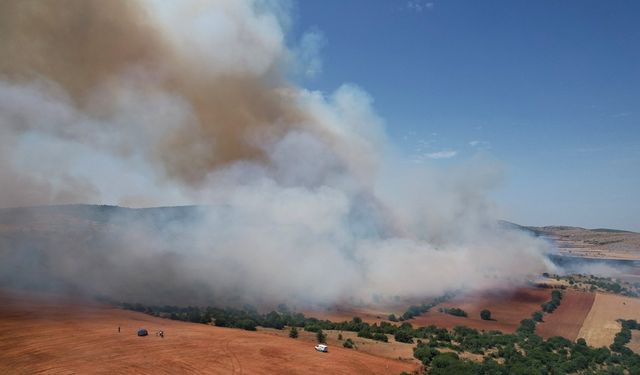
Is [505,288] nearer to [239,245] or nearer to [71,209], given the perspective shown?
[239,245]

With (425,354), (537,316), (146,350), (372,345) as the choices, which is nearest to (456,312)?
(537,316)

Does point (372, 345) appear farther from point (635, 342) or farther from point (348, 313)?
point (635, 342)

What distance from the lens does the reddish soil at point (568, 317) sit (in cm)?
4278

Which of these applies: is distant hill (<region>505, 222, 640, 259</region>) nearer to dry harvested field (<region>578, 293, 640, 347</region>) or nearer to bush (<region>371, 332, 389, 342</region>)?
dry harvested field (<region>578, 293, 640, 347</region>)

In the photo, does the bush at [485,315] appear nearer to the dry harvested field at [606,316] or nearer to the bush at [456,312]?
the bush at [456,312]

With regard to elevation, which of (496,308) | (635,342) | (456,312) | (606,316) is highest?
(496,308)

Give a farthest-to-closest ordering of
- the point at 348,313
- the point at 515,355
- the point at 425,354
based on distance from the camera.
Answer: the point at 348,313 < the point at 515,355 < the point at 425,354

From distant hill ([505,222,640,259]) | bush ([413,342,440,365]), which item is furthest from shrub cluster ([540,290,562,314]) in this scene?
distant hill ([505,222,640,259])

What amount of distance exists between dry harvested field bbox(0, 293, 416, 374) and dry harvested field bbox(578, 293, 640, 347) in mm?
24007

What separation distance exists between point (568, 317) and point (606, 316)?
433cm

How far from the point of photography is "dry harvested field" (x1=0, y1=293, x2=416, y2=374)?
23.9 m

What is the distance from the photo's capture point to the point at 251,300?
47.3 meters

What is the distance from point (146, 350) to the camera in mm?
26359

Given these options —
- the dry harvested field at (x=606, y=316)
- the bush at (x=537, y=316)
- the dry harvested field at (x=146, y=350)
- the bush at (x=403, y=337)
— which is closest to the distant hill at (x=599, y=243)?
the dry harvested field at (x=606, y=316)
